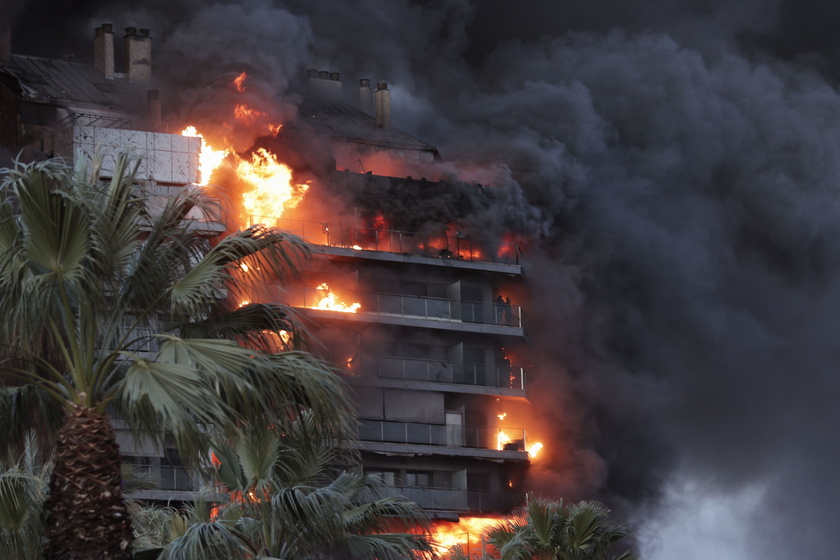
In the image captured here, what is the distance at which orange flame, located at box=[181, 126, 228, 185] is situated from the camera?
73.2m

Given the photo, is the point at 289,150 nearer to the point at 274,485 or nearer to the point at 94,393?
the point at 274,485

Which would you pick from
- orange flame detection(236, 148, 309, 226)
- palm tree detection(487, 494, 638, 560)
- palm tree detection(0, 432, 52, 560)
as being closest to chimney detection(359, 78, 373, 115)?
orange flame detection(236, 148, 309, 226)

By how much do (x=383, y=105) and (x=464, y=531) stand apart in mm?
27123

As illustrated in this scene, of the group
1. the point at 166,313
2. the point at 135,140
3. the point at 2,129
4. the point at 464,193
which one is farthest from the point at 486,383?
the point at 166,313

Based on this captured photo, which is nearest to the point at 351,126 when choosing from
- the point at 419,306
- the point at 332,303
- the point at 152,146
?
the point at 419,306

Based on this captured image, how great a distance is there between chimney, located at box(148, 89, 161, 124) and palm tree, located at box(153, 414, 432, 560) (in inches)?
1727

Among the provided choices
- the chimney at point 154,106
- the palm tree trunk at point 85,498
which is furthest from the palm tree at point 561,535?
the chimney at point 154,106

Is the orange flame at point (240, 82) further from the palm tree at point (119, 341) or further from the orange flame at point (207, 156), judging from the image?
the palm tree at point (119, 341)

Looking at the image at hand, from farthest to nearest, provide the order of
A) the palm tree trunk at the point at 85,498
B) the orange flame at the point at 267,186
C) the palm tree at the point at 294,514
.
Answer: the orange flame at the point at 267,186, the palm tree at the point at 294,514, the palm tree trunk at the point at 85,498

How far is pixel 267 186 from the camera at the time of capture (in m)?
77.1

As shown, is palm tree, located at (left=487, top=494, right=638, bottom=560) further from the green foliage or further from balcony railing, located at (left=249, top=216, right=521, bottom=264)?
balcony railing, located at (left=249, top=216, right=521, bottom=264)

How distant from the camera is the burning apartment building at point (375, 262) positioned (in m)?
71.2

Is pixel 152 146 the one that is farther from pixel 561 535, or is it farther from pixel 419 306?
pixel 561 535

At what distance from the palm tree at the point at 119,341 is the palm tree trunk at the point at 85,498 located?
0.02 m
